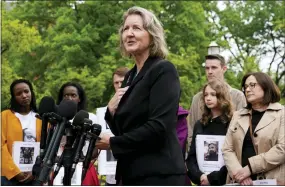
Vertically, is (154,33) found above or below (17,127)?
above

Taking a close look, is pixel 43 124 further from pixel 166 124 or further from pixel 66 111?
pixel 166 124

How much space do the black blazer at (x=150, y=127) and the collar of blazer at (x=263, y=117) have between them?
263cm

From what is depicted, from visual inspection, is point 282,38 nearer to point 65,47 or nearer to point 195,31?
point 195,31

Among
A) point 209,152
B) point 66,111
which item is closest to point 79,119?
point 66,111

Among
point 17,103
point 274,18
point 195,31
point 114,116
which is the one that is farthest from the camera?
point 274,18

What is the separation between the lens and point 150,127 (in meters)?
3.61

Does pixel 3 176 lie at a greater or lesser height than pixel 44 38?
lesser

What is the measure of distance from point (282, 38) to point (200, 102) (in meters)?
31.7

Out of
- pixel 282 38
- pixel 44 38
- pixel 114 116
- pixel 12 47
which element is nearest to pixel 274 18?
pixel 282 38

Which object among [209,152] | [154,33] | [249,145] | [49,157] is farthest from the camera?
[209,152]

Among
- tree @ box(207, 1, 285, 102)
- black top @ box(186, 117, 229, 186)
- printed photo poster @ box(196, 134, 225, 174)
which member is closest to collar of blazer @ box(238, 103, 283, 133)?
printed photo poster @ box(196, 134, 225, 174)

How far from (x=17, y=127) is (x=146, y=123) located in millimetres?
4097

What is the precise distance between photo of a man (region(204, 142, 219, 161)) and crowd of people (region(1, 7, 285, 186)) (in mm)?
11

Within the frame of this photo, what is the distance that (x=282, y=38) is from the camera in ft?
124
